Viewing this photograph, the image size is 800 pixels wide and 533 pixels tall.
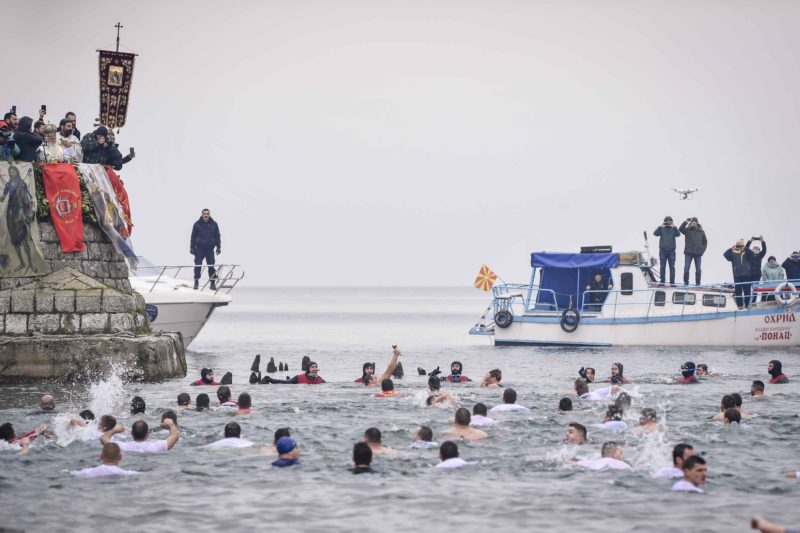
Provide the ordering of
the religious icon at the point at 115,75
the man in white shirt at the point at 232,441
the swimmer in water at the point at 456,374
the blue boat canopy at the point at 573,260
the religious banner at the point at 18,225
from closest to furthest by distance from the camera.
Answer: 1. the man in white shirt at the point at 232,441
2. the religious banner at the point at 18,225
3. the swimmer in water at the point at 456,374
4. the religious icon at the point at 115,75
5. the blue boat canopy at the point at 573,260

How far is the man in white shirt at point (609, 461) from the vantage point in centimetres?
1588

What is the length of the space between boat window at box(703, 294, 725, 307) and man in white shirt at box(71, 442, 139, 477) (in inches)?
1185

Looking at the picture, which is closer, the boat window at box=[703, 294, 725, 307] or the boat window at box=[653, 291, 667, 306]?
the boat window at box=[703, 294, 725, 307]

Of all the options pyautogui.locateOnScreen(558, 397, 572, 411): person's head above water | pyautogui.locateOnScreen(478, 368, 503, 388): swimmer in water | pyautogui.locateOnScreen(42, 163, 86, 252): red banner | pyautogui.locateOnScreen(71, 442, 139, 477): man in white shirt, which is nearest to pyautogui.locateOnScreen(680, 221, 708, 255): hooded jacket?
pyautogui.locateOnScreen(478, 368, 503, 388): swimmer in water

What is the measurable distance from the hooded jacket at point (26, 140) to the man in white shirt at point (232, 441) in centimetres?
1265

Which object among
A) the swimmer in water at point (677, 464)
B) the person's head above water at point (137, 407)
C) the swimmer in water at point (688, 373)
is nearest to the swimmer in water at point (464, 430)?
the swimmer in water at point (677, 464)

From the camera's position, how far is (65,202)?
28.2m

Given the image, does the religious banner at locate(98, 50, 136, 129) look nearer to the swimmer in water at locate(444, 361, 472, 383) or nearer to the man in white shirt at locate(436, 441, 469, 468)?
the swimmer in water at locate(444, 361, 472, 383)

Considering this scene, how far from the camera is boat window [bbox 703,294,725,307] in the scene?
40969 millimetres

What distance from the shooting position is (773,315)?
133 ft

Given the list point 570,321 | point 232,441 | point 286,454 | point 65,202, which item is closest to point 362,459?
point 286,454

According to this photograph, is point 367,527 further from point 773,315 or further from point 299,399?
point 773,315

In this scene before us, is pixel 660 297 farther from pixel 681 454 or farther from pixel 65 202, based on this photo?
pixel 681 454

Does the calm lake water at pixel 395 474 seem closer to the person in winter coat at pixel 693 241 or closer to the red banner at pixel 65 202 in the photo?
the red banner at pixel 65 202
